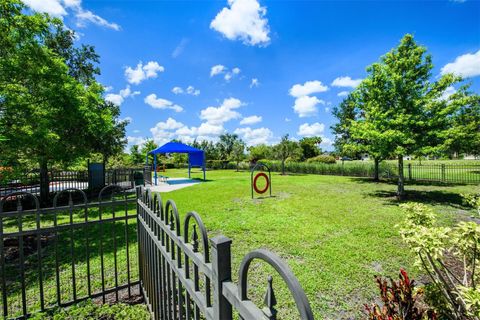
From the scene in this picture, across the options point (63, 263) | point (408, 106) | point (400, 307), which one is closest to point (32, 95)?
point (63, 263)

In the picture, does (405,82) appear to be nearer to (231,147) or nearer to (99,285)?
(99,285)

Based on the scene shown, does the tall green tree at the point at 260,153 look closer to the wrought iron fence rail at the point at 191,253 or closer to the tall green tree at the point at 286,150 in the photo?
the tall green tree at the point at 286,150

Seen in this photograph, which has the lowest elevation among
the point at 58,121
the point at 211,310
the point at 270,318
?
the point at 211,310

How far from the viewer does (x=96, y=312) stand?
9.41 feet

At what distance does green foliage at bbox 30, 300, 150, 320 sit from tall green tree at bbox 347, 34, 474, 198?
9.36 meters

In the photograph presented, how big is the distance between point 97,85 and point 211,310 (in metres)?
12.4

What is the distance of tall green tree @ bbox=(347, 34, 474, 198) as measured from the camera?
8766 mm

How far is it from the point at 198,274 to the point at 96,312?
7.83 feet

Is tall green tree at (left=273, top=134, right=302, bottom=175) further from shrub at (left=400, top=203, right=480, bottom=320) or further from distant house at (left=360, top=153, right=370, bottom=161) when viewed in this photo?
shrub at (left=400, top=203, right=480, bottom=320)

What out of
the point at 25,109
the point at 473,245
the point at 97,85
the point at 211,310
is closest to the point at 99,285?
the point at 211,310

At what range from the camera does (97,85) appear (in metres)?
10.9

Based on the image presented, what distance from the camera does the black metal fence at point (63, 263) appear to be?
2.81 meters

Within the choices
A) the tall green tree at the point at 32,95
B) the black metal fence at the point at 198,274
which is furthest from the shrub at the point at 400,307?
the tall green tree at the point at 32,95

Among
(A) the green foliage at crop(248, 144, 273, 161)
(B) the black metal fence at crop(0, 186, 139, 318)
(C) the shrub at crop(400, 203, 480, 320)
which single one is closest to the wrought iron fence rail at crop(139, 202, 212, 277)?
(B) the black metal fence at crop(0, 186, 139, 318)
